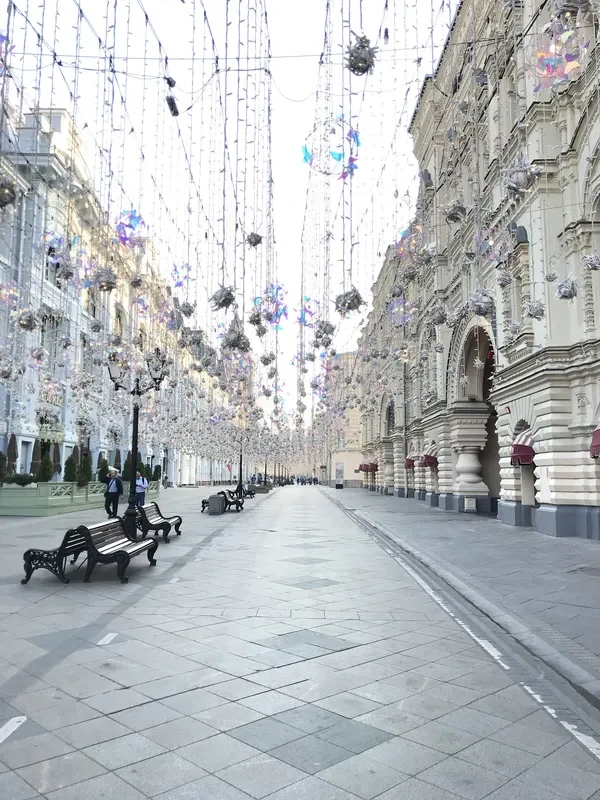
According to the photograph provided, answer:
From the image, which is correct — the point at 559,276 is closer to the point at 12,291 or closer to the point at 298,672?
the point at 298,672

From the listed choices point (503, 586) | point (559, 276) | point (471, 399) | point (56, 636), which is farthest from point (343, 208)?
point (471, 399)

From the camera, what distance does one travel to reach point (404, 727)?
435 centimetres

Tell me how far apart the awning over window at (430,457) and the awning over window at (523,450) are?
12.0m

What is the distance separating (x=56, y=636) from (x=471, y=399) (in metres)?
23.4

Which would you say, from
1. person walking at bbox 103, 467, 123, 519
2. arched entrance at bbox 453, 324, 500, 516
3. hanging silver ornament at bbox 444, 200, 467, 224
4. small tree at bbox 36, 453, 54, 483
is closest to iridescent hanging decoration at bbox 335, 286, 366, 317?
hanging silver ornament at bbox 444, 200, 467, 224

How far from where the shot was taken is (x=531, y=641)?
259 inches

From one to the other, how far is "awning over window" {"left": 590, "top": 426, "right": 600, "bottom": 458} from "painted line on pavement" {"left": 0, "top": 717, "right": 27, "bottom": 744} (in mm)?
13807

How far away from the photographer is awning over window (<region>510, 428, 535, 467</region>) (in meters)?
18.5

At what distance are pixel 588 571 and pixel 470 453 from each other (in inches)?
655

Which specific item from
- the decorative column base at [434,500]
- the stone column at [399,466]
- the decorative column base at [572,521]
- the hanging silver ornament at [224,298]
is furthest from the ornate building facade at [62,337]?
the stone column at [399,466]

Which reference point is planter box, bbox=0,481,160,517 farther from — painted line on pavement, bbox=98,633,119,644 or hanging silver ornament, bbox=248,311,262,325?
painted line on pavement, bbox=98,633,119,644

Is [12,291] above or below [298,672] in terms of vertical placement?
above

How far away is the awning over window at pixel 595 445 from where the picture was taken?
14852 mm

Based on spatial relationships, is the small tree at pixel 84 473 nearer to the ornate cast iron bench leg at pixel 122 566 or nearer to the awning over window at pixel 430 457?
the awning over window at pixel 430 457
